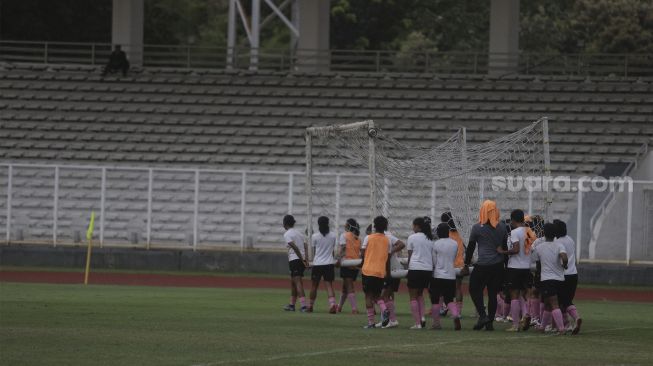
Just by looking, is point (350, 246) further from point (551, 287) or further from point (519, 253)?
point (551, 287)

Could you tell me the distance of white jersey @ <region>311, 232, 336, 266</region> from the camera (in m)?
23.3

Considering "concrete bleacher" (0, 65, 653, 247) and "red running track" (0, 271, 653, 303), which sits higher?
"concrete bleacher" (0, 65, 653, 247)

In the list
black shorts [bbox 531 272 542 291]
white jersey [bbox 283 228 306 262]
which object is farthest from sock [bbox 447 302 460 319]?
white jersey [bbox 283 228 306 262]

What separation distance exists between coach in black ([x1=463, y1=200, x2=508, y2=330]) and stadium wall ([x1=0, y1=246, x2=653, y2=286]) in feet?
53.6

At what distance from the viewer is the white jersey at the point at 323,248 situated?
23.3 meters

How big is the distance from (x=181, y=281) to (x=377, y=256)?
1402 cm

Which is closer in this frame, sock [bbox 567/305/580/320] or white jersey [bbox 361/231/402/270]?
sock [bbox 567/305/580/320]

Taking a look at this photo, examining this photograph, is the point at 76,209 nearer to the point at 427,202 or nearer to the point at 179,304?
the point at 427,202

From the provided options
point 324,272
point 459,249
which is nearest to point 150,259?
point 324,272

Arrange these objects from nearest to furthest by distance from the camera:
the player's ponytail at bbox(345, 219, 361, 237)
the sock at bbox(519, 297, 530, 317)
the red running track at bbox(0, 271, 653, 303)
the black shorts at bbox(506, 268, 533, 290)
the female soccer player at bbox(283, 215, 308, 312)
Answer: the black shorts at bbox(506, 268, 533, 290) < the sock at bbox(519, 297, 530, 317) < the player's ponytail at bbox(345, 219, 361, 237) < the female soccer player at bbox(283, 215, 308, 312) < the red running track at bbox(0, 271, 653, 303)

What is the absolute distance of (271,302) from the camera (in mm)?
26281

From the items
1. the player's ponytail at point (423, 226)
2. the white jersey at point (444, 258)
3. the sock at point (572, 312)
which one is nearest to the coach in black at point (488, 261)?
the white jersey at point (444, 258)

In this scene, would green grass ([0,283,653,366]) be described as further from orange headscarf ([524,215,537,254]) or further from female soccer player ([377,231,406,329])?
orange headscarf ([524,215,537,254])

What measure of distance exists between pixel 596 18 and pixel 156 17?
2189 centimetres
